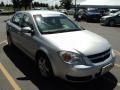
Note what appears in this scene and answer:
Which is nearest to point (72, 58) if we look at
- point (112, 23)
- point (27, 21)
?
point (27, 21)

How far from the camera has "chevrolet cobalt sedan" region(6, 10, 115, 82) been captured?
515 cm

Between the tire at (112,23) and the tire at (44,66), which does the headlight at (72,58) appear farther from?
the tire at (112,23)

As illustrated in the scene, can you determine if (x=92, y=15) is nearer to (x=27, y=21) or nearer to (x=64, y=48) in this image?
(x=27, y=21)

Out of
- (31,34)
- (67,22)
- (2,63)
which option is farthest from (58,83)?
(2,63)

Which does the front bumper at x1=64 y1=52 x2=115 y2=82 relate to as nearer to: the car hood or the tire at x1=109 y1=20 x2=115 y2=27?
the car hood

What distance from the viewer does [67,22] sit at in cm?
711

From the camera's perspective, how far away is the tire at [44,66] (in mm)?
5684

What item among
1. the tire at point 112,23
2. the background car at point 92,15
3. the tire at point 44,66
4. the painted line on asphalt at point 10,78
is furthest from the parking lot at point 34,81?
the background car at point 92,15

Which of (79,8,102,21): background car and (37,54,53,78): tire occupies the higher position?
(37,54,53,78): tire

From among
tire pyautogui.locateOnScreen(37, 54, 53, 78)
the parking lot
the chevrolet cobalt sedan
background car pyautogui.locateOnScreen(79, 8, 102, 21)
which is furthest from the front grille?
background car pyautogui.locateOnScreen(79, 8, 102, 21)

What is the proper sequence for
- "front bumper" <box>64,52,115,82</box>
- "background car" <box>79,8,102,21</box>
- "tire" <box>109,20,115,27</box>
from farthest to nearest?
"background car" <box>79,8,102,21</box> < "tire" <box>109,20,115,27</box> < "front bumper" <box>64,52,115,82</box>

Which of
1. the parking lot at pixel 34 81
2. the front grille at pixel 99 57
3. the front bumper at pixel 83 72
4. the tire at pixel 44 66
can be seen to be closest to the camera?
the front bumper at pixel 83 72

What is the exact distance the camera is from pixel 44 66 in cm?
591

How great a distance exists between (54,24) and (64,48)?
1.60 metres
